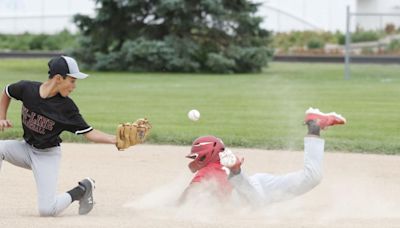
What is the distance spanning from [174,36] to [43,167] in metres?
20.9

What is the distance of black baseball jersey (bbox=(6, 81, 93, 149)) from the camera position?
744 centimetres

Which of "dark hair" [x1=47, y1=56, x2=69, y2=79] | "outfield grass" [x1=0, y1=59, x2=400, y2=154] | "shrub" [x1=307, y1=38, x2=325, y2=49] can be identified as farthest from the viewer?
"shrub" [x1=307, y1=38, x2=325, y2=49]

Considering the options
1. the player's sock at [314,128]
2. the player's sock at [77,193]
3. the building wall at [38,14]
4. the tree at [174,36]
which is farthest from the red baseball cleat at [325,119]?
the building wall at [38,14]

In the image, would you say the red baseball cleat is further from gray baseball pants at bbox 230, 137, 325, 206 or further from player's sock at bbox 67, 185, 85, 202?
player's sock at bbox 67, 185, 85, 202

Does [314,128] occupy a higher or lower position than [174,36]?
lower

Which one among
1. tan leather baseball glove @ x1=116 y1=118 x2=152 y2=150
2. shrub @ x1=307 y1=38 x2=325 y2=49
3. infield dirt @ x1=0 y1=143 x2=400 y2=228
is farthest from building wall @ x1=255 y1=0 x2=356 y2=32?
tan leather baseball glove @ x1=116 y1=118 x2=152 y2=150

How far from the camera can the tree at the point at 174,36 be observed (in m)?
27.8

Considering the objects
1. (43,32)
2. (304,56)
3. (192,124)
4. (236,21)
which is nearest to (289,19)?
(304,56)

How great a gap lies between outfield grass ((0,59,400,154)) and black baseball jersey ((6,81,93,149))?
5.35 meters

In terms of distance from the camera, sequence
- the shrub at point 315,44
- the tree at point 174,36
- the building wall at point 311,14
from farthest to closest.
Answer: the building wall at point 311,14 → the shrub at point 315,44 → the tree at point 174,36

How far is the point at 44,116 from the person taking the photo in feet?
24.4

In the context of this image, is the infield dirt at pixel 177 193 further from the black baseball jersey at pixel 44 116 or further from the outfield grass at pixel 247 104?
the outfield grass at pixel 247 104

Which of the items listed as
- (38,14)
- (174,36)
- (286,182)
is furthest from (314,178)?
(38,14)

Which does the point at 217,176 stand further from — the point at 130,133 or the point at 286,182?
the point at 130,133
